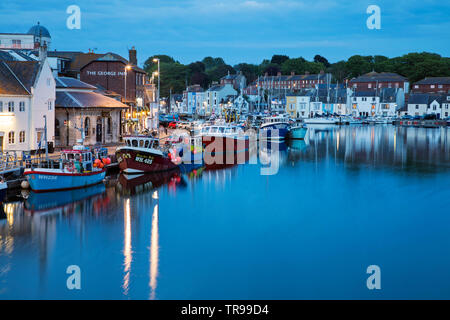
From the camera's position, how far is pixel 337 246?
20.9 m

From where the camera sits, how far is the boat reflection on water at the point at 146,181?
30.7 meters

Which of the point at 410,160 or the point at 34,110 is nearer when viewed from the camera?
the point at 34,110

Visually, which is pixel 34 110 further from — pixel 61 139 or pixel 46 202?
pixel 46 202

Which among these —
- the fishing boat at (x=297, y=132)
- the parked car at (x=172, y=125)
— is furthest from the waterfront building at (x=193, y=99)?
the fishing boat at (x=297, y=132)

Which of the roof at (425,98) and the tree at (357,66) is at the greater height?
the tree at (357,66)

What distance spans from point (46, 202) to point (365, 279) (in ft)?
51.3

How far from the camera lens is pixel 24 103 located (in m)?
33.7

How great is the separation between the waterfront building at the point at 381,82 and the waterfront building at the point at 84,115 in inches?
3421

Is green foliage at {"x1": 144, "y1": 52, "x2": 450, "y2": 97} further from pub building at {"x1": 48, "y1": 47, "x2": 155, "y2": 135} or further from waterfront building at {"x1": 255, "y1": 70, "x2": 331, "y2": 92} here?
pub building at {"x1": 48, "y1": 47, "x2": 155, "y2": 135}

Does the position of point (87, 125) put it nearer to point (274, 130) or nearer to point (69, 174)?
point (69, 174)

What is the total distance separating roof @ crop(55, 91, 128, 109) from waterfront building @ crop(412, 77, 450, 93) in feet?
309

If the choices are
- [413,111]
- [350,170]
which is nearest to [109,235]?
[350,170]

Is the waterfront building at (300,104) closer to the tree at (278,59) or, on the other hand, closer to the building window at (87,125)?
the tree at (278,59)

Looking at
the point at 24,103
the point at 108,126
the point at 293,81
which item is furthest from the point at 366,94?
the point at 24,103
